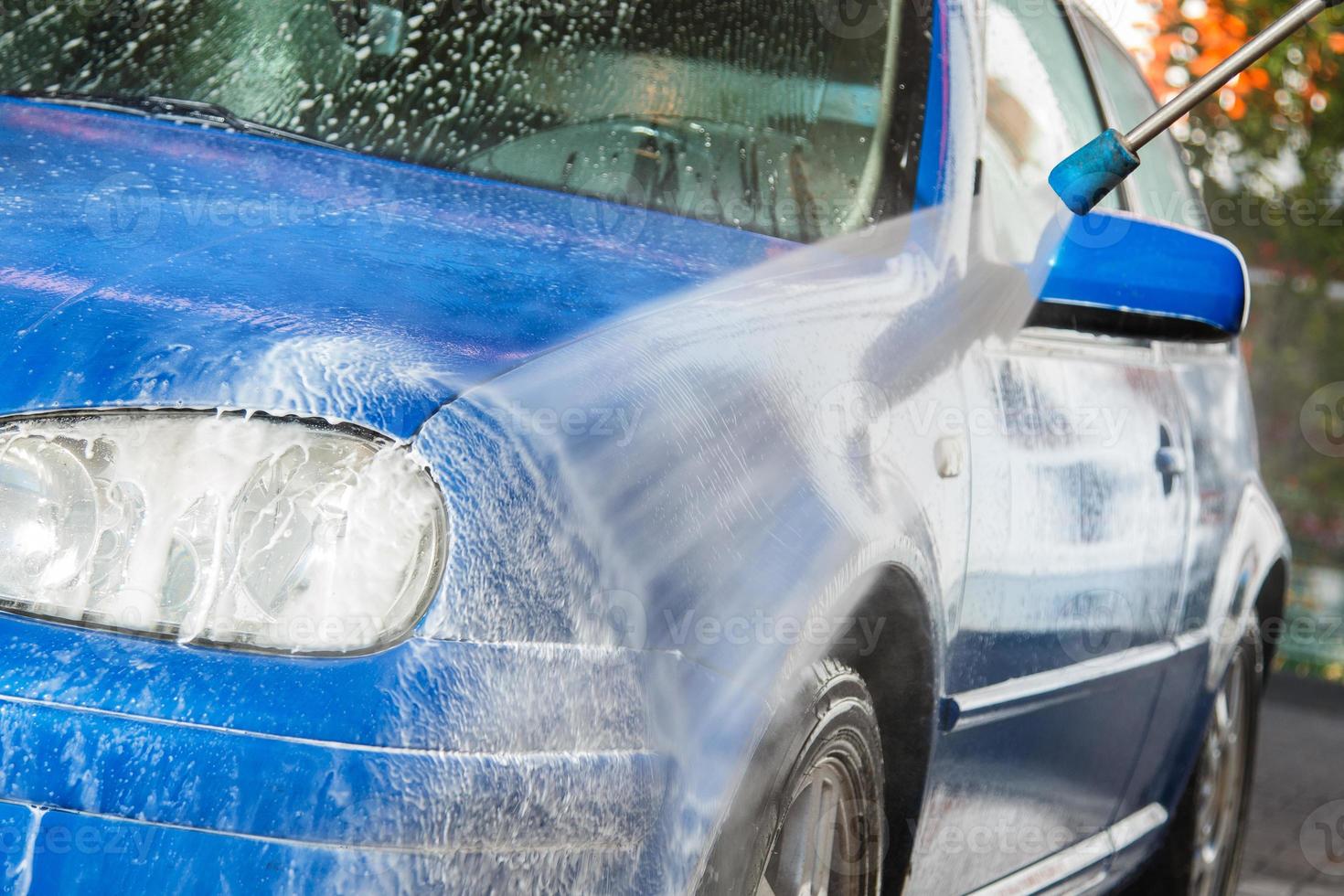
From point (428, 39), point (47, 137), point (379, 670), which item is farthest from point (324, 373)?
point (428, 39)

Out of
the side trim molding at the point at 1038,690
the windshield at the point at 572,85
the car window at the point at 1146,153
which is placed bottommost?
the side trim molding at the point at 1038,690

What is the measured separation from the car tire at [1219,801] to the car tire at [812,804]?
1.91 metres

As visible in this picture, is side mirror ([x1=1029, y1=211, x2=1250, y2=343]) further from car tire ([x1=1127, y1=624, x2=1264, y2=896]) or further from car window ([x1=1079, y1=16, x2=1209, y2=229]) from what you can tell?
car tire ([x1=1127, y1=624, x2=1264, y2=896])

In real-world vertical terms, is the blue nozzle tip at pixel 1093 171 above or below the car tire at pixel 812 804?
above

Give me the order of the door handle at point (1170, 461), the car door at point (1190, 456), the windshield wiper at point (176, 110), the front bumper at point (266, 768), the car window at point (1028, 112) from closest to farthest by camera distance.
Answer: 1. the front bumper at point (266, 768)
2. the windshield wiper at point (176, 110)
3. the car window at point (1028, 112)
4. the door handle at point (1170, 461)
5. the car door at point (1190, 456)

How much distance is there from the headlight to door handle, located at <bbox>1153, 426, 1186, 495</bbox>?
2.05m

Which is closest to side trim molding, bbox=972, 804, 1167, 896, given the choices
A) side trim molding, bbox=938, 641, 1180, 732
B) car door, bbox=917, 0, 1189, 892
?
car door, bbox=917, 0, 1189, 892

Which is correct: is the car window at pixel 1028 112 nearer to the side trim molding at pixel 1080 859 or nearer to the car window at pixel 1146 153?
the car window at pixel 1146 153

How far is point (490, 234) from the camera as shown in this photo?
7.13 feet

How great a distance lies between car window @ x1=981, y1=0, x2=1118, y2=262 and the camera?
9.96 ft

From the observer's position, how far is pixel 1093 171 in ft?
7.78

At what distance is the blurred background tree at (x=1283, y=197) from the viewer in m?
9.81

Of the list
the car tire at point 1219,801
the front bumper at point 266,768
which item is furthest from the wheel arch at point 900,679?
the car tire at point 1219,801

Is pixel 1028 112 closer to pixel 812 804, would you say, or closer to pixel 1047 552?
pixel 1047 552
